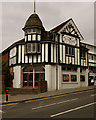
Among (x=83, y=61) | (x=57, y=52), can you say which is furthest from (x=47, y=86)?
(x=83, y=61)

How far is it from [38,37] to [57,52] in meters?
3.71

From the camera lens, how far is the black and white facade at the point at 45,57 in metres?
22.8

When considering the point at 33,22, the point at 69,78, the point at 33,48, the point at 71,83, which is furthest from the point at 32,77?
the point at 33,22

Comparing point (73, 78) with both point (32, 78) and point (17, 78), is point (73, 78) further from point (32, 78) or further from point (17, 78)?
point (17, 78)

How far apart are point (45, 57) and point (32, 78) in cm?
380

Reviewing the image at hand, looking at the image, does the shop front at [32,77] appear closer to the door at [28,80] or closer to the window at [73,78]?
the door at [28,80]

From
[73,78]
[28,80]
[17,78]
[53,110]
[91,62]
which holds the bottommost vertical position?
[53,110]

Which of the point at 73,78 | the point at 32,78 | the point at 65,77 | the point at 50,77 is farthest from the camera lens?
the point at 73,78

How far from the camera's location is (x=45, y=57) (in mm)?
22719

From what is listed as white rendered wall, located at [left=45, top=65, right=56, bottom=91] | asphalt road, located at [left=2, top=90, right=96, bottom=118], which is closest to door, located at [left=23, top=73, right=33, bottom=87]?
white rendered wall, located at [left=45, top=65, right=56, bottom=91]

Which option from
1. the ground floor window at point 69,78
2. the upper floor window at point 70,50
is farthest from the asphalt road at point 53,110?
the upper floor window at point 70,50

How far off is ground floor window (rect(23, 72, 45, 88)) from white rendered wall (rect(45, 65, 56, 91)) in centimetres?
101

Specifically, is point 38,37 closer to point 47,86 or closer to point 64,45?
point 64,45

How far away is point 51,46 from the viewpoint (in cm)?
2330
